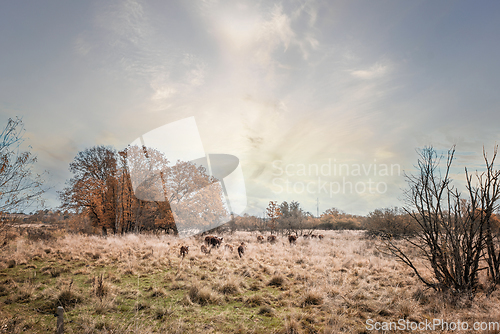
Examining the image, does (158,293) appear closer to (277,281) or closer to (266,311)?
(266,311)

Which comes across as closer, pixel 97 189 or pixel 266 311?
pixel 266 311

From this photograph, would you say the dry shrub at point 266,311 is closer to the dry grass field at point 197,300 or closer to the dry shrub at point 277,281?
the dry grass field at point 197,300

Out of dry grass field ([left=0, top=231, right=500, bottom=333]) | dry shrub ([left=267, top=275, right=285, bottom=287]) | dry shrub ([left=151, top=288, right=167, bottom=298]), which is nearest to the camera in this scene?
dry grass field ([left=0, top=231, right=500, bottom=333])

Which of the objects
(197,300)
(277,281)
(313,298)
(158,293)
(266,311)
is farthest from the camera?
(277,281)

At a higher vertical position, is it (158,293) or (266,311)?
(158,293)

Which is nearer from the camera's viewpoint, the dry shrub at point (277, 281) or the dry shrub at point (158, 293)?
the dry shrub at point (158, 293)

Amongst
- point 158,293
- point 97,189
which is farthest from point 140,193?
point 158,293

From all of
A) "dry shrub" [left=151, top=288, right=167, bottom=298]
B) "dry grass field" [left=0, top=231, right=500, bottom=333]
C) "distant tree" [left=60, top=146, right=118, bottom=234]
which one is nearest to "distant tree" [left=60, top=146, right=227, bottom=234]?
"distant tree" [left=60, top=146, right=118, bottom=234]

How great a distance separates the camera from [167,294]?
7.06 metres

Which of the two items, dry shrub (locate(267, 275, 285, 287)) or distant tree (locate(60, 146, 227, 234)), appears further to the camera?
distant tree (locate(60, 146, 227, 234))

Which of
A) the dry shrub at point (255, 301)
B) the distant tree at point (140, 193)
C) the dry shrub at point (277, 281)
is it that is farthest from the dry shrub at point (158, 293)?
the distant tree at point (140, 193)

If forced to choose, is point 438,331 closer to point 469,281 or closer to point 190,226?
point 469,281

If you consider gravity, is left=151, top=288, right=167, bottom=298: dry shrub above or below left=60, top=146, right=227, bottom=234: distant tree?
below

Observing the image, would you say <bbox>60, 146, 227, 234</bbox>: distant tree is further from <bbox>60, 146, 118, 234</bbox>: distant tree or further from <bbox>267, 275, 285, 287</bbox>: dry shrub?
<bbox>267, 275, 285, 287</bbox>: dry shrub
